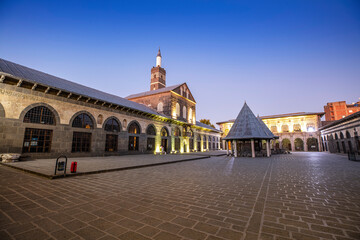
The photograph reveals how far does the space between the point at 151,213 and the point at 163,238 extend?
0.94 m

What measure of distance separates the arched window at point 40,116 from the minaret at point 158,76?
28137 millimetres

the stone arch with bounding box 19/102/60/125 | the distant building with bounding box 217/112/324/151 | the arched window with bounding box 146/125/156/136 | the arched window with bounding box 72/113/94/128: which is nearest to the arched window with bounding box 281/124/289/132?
the distant building with bounding box 217/112/324/151

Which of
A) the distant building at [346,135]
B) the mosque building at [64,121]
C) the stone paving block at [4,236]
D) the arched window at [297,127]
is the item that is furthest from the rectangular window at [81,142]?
the arched window at [297,127]

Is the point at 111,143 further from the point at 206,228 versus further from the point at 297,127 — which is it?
the point at 297,127

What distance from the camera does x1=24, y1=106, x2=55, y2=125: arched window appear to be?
11.7 metres

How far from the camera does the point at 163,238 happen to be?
88.4 inches

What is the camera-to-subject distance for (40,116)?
12305mm

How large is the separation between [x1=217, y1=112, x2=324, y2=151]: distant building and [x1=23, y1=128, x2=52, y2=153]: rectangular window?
49196mm

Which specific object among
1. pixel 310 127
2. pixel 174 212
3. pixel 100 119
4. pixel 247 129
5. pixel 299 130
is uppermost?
pixel 310 127

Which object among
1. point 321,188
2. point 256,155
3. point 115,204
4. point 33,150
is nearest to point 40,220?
point 115,204

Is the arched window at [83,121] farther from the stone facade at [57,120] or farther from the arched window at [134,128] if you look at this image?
the arched window at [134,128]

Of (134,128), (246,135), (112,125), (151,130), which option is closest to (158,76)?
(151,130)

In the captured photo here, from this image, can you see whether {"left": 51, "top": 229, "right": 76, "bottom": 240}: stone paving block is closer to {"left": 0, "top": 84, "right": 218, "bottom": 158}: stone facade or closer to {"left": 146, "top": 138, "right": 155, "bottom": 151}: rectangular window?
{"left": 0, "top": 84, "right": 218, "bottom": 158}: stone facade

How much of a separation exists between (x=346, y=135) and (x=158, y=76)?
37.0m
